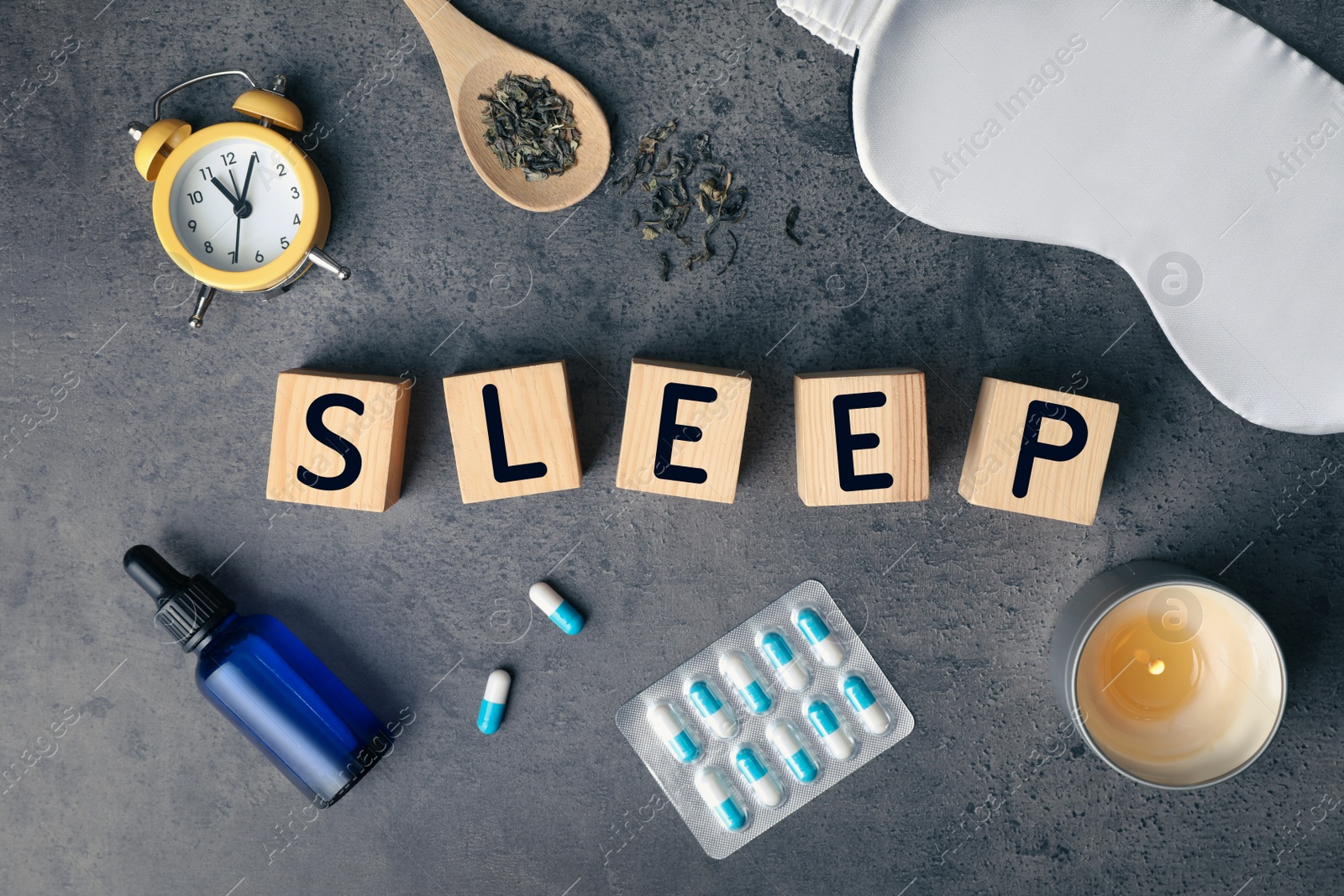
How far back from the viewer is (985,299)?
3.77 feet

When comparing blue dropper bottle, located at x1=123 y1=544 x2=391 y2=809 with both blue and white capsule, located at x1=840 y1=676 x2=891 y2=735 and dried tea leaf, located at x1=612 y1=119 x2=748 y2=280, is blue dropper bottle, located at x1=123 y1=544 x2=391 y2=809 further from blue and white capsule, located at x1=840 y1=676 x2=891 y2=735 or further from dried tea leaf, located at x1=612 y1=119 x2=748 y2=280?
dried tea leaf, located at x1=612 y1=119 x2=748 y2=280

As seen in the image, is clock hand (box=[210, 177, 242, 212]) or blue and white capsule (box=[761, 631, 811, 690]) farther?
blue and white capsule (box=[761, 631, 811, 690])

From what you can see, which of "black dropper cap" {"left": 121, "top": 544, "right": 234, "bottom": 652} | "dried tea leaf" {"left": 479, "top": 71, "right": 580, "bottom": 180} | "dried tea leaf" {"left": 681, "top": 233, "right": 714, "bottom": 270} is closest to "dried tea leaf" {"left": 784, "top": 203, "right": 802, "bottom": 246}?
"dried tea leaf" {"left": 681, "top": 233, "right": 714, "bottom": 270}

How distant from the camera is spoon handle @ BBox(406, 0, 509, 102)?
1.09 metres

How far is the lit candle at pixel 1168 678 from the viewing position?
3.38ft

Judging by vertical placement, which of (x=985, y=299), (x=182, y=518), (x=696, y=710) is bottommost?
(x=696, y=710)

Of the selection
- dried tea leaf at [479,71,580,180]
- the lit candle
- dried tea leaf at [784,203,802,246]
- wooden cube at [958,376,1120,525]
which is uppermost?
dried tea leaf at [479,71,580,180]

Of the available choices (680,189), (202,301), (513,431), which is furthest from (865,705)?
(202,301)

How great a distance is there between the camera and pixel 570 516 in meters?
1.20

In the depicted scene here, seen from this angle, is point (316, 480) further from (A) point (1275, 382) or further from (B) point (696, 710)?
(A) point (1275, 382)

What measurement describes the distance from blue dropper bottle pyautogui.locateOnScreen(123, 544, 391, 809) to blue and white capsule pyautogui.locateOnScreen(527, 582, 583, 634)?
38 cm

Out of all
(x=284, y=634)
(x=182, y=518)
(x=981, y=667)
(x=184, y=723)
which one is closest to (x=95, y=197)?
(x=182, y=518)

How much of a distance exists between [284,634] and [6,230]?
0.83 m

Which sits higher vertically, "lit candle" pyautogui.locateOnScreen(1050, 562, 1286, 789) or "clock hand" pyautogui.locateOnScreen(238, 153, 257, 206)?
"clock hand" pyautogui.locateOnScreen(238, 153, 257, 206)
